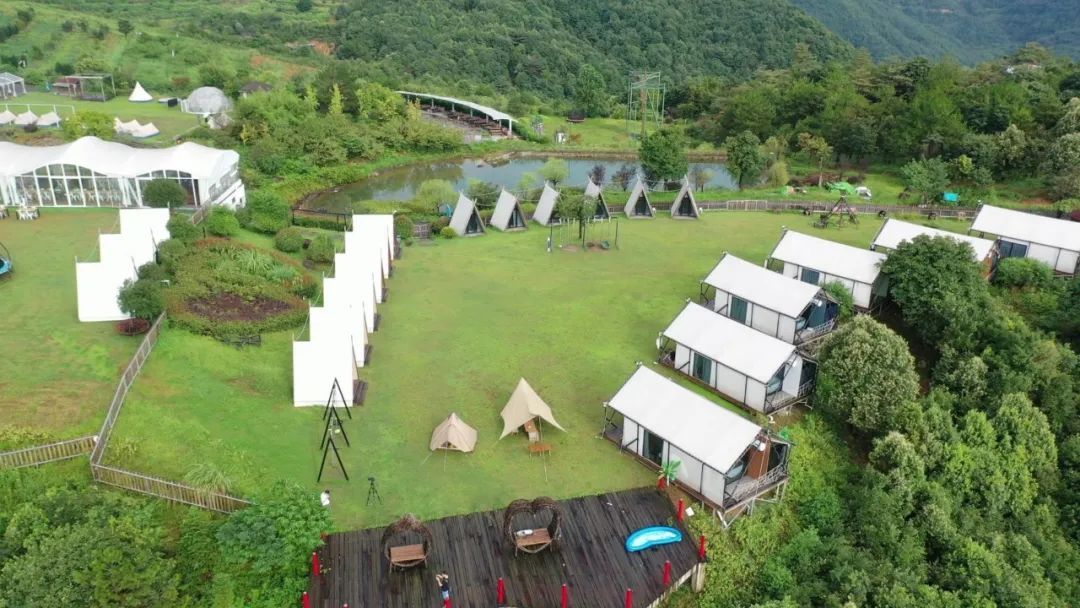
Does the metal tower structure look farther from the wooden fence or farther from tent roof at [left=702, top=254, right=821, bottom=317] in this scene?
the wooden fence

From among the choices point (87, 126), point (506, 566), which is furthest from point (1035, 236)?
point (87, 126)

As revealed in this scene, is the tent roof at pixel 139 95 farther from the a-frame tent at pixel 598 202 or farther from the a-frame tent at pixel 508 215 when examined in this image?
the a-frame tent at pixel 598 202

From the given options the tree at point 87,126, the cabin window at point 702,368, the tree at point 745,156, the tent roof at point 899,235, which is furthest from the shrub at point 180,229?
the tree at point 745,156

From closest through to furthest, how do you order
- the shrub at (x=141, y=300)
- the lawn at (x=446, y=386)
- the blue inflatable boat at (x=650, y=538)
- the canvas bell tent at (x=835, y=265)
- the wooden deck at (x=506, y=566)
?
1. the wooden deck at (x=506, y=566)
2. the blue inflatable boat at (x=650, y=538)
3. the lawn at (x=446, y=386)
4. the shrub at (x=141, y=300)
5. the canvas bell tent at (x=835, y=265)

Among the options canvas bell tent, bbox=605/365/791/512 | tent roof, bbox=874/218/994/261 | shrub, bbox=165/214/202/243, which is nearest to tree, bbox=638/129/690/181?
tent roof, bbox=874/218/994/261

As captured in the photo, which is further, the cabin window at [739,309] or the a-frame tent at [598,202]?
the a-frame tent at [598,202]

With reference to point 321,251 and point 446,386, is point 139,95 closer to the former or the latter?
point 321,251
